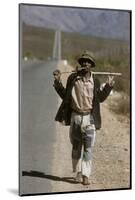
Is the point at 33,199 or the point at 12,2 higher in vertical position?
the point at 12,2

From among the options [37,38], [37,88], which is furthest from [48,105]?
[37,38]

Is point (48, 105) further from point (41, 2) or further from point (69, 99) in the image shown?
point (41, 2)

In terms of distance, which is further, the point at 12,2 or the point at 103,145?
the point at 103,145

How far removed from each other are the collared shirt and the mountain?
410 millimetres

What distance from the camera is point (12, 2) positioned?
237 inches

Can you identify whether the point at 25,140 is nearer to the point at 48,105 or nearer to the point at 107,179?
the point at 48,105

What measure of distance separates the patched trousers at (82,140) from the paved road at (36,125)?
192mm

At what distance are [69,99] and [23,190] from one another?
0.85 metres

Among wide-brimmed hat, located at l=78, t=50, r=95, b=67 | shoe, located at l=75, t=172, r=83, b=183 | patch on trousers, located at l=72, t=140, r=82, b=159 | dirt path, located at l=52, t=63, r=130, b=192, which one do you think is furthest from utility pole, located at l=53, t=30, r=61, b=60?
shoe, located at l=75, t=172, r=83, b=183

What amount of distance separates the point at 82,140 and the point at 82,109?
269mm

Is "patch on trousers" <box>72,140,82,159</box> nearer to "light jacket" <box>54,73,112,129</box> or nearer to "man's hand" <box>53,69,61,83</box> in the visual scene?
"light jacket" <box>54,73,112,129</box>

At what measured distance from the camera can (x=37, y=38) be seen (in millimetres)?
6098

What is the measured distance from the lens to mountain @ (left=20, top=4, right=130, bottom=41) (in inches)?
241

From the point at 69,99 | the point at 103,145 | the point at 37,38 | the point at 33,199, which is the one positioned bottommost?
the point at 33,199
